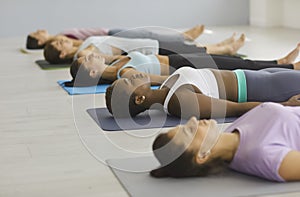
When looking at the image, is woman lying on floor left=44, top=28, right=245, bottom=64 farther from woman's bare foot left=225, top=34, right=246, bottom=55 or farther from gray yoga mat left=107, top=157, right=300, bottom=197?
gray yoga mat left=107, top=157, right=300, bottom=197

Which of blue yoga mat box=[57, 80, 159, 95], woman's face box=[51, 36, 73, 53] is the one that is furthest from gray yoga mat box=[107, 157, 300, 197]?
woman's face box=[51, 36, 73, 53]

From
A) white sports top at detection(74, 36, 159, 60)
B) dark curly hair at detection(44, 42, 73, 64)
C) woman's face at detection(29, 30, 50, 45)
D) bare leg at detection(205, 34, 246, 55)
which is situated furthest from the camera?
woman's face at detection(29, 30, 50, 45)

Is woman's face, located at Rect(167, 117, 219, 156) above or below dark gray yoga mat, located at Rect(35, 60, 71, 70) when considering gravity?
above

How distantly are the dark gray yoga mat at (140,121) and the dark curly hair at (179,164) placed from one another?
0.75 m

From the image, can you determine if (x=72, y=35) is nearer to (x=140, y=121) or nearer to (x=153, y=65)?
(x=153, y=65)

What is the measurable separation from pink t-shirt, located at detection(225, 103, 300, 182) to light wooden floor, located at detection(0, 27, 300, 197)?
14cm

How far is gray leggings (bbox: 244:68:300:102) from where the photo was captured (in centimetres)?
327

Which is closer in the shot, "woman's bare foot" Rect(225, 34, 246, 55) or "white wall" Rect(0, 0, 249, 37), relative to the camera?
"woman's bare foot" Rect(225, 34, 246, 55)

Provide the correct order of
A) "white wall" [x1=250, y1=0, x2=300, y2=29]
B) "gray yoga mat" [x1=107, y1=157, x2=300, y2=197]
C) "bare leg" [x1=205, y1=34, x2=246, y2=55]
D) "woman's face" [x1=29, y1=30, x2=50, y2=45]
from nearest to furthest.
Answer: "gray yoga mat" [x1=107, y1=157, x2=300, y2=197]
"bare leg" [x1=205, y1=34, x2=246, y2=55]
"woman's face" [x1=29, y1=30, x2=50, y2=45]
"white wall" [x1=250, y1=0, x2=300, y2=29]

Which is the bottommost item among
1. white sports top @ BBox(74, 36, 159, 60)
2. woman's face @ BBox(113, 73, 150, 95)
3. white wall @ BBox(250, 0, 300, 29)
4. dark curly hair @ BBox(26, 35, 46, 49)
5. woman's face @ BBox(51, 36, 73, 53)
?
white wall @ BBox(250, 0, 300, 29)

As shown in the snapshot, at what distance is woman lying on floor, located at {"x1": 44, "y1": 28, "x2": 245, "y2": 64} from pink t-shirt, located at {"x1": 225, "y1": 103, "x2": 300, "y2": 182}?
240 cm

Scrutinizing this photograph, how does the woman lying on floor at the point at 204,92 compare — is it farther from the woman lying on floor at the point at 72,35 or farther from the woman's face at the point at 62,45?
the woman lying on floor at the point at 72,35

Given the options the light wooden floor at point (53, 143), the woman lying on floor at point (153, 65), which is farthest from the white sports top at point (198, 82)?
the woman lying on floor at point (153, 65)

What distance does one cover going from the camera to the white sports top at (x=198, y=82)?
3.18 m
